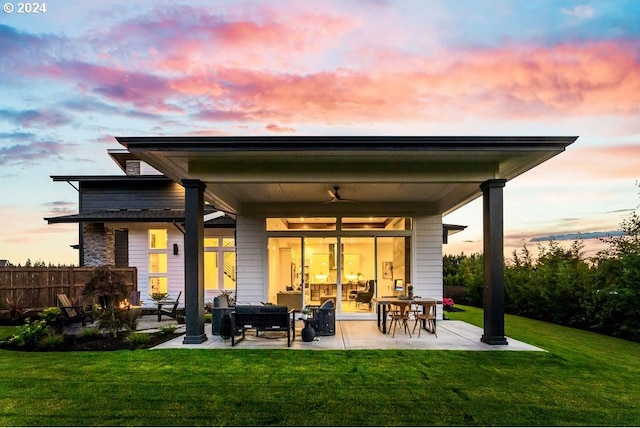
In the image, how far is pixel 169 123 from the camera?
1279 centimetres

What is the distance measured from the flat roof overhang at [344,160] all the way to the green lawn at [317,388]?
310cm

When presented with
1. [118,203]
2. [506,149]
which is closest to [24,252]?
[118,203]

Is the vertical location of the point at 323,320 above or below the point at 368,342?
above

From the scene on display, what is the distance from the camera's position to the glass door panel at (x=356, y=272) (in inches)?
463

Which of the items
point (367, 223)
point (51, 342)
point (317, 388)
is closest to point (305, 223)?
point (367, 223)

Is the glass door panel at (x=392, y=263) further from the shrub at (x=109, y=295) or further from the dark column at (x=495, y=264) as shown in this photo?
the shrub at (x=109, y=295)

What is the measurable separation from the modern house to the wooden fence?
7.10 feet

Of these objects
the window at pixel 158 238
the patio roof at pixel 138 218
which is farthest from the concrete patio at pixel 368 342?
the window at pixel 158 238

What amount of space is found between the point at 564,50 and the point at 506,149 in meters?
5.08

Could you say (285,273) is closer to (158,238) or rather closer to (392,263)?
(392,263)

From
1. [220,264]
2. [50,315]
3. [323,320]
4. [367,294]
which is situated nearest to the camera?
[323,320]

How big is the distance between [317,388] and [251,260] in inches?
286

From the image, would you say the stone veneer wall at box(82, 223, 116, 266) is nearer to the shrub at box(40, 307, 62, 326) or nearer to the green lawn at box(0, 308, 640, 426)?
the shrub at box(40, 307, 62, 326)

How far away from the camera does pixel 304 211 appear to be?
11.9 meters
